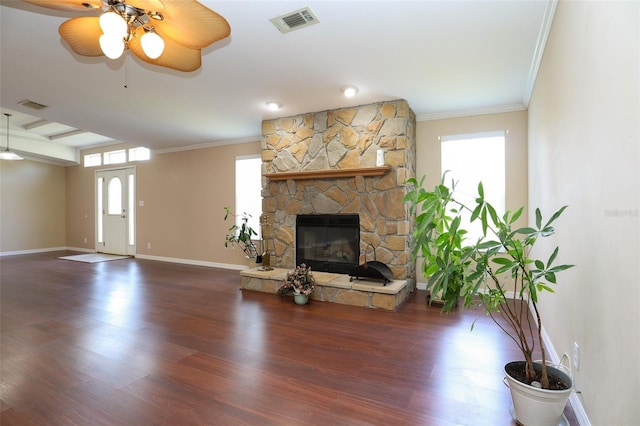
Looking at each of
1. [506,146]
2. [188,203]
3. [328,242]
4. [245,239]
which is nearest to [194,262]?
[188,203]

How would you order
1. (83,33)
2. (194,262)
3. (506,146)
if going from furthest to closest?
(194,262) → (506,146) → (83,33)

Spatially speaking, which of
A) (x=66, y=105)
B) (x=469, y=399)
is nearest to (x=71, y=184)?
(x=66, y=105)

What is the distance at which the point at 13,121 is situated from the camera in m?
6.33

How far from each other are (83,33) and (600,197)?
9.95ft

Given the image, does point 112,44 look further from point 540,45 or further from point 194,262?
point 194,262

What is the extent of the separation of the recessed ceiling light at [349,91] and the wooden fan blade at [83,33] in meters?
2.37

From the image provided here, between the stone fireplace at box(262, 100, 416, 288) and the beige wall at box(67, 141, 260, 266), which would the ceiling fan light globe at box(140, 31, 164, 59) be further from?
the beige wall at box(67, 141, 260, 266)

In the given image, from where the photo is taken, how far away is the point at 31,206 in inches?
330

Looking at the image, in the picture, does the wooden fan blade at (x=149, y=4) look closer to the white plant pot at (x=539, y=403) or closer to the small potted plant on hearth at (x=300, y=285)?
the white plant pot at (x=539, y=403)

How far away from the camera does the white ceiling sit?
2336mm

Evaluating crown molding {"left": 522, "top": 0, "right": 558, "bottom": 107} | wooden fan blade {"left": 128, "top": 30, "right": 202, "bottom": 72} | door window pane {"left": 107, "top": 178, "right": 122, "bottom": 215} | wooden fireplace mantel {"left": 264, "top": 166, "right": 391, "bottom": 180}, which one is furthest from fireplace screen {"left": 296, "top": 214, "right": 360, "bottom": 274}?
door window pane {"left": 107, "top": 178, "right": 122, "bottom": 215}

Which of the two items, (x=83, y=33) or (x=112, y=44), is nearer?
(x=112, y=44)

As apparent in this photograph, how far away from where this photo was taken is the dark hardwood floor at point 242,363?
174 cm

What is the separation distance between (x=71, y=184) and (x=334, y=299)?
915 cm
